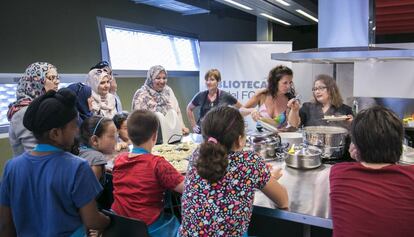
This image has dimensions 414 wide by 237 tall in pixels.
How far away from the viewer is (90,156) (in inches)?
63.9

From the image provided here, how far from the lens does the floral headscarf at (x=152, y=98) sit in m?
2.98

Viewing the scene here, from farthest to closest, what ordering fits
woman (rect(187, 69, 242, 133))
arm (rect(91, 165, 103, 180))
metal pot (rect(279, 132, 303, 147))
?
woman (rect(187, 69, 242, 133)) < metal pot (rect(279, 132, 303, 147)) < arm (rect(91, 165, 103, 180))

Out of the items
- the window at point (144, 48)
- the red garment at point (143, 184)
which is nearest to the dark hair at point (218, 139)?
the red garment at point (143, 184)

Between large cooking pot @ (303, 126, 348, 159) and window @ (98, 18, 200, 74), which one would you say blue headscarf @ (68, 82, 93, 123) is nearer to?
large cooking pot @ (303, 126, 348, 159)

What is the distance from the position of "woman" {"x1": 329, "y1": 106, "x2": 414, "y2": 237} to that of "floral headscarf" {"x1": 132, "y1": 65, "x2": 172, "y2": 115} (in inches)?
80.9

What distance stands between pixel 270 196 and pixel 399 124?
1.57 ft

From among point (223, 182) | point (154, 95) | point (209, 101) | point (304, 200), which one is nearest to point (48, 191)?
point (223, 182)

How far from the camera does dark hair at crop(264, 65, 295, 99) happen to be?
2723 millimetres

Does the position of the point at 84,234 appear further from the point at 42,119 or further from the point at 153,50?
the point at 153,50

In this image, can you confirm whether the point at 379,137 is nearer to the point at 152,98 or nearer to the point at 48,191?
the point at 48,191

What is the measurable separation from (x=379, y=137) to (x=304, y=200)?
14.9 inches

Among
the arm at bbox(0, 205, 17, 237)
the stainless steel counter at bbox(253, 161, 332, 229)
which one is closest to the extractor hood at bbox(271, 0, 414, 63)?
the stainless steel counter at bbox(253, 161, 332, 229)

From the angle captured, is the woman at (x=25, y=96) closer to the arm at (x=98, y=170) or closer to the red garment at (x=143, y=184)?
the arm at (x=98, y=170)

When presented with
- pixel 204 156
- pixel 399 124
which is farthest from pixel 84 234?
pixel 399 124
